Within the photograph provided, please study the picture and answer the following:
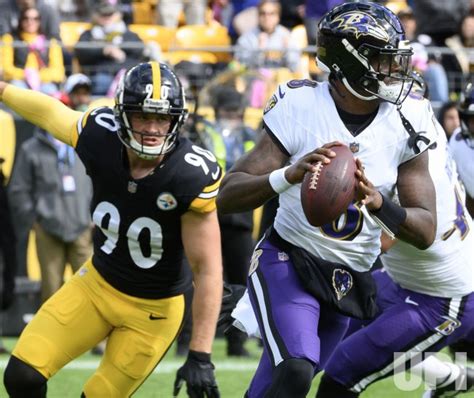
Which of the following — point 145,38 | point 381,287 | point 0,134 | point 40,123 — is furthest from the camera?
point 145,38

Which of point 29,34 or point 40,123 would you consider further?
point 29,34

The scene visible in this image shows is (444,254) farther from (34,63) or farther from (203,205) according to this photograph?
(34,63)

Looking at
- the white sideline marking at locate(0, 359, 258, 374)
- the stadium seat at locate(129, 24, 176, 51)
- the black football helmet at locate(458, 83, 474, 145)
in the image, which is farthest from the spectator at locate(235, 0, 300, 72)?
the black football helmet at locate(458, 83, 474, 145)

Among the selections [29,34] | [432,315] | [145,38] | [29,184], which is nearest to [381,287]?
[432,315]

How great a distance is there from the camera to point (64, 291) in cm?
476

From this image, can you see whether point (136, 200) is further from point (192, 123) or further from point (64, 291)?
point (192, 123)

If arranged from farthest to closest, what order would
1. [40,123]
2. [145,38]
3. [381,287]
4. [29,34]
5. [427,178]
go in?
[145,38], [29,34], [381,287], [40,123], [427,178]

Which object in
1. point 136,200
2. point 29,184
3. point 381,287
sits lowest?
point 29,184

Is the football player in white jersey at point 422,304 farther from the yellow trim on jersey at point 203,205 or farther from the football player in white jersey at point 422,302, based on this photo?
the yellow trim on jersey at point 203,205

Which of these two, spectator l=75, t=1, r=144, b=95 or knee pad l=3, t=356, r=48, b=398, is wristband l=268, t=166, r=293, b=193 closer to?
knee pad l=3, t=356, r=48, b=398

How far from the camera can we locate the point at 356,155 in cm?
427

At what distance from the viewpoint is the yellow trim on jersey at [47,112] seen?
4.93 m

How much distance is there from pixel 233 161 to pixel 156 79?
3.54 meters

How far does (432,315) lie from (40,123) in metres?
1.93
